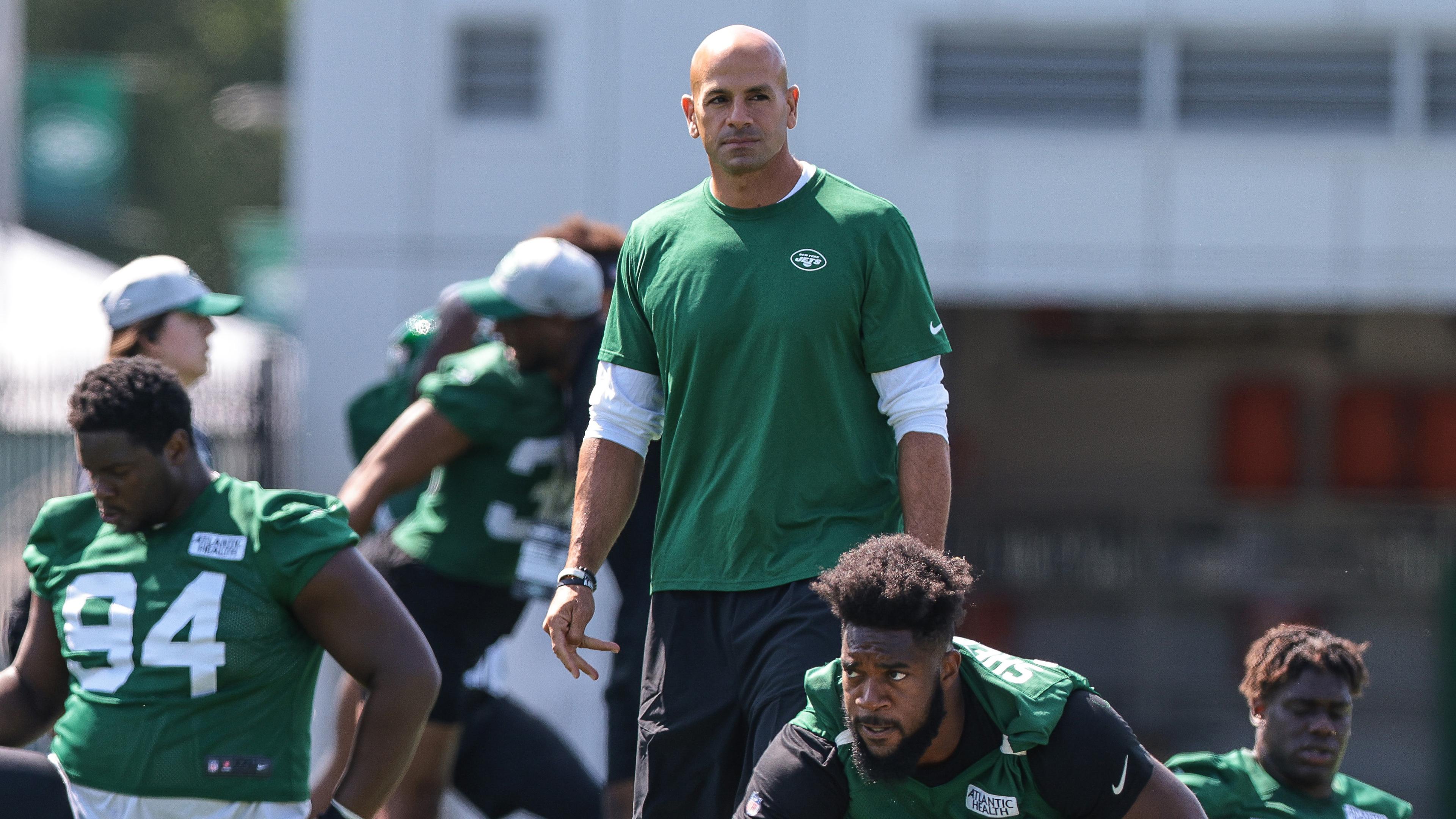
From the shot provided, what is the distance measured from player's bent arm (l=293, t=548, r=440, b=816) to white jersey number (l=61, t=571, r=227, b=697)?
183mm

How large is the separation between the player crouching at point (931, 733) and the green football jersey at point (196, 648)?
1.09 m

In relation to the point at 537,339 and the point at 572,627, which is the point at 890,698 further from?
the point at 537,339

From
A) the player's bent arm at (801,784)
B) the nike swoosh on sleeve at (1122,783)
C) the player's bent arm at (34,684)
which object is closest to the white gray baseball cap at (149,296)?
the player's bent arm at (34,684)

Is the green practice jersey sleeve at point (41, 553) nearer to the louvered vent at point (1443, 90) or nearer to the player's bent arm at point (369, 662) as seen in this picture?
the player's bent arm at point (369, 662)

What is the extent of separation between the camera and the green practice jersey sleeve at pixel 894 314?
12.4 feet

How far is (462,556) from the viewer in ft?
18.2

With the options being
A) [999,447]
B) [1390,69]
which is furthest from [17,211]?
[1390,69]

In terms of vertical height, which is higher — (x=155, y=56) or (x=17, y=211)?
(x=155, y=56)

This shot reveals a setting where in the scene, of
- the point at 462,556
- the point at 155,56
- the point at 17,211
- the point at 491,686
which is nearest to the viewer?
the point at 462,556

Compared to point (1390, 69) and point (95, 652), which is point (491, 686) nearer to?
point (95, 652)

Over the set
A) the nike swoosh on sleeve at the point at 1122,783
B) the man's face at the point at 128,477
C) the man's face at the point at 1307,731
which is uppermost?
the man's face at the point at 128,477

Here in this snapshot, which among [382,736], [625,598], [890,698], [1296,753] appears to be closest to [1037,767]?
[890,698]

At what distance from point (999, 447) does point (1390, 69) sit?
4761mm

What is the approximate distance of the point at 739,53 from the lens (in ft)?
12.5
